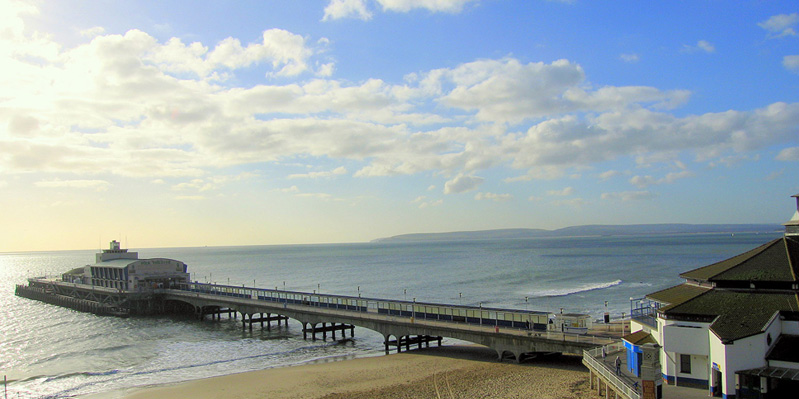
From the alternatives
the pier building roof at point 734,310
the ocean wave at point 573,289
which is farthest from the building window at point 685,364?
the ocean wave at point 573,289

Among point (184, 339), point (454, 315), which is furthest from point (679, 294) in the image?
point (184, 339)

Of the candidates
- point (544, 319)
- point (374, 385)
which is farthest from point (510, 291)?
point (374, 385)

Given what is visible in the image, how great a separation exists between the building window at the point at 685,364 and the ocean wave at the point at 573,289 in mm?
53495

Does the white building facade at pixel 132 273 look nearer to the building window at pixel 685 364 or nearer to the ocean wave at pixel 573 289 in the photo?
the ocean wave at pixel 573 289

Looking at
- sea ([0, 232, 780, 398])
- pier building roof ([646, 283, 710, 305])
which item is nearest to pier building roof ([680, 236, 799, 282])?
pier building roof ([646, 283, 710, 305])

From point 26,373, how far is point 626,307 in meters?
60.3

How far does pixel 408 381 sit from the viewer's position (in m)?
34.6

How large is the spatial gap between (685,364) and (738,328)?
3017 millimetres

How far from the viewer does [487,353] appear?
4109 centimetres

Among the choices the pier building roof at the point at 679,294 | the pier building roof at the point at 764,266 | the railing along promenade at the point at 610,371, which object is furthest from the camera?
the pier building roof at the point at 679,294

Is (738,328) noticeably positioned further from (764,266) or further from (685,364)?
(764,266)

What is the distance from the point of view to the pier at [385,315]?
3666 centimetres

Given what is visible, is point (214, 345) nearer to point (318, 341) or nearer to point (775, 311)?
point (318, 341)

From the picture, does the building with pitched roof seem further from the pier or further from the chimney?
the pier
